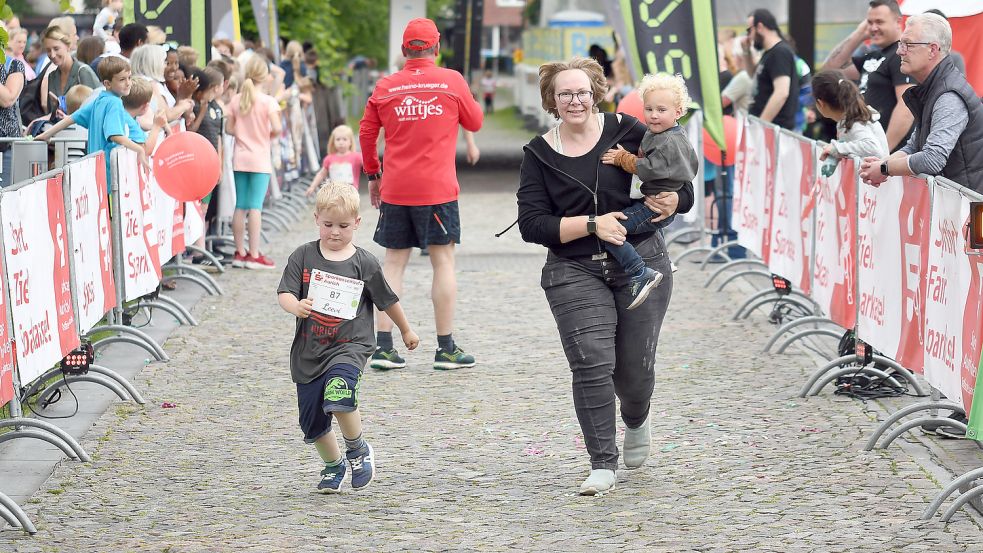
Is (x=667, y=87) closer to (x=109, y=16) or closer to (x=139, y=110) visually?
(x=139, y=110)

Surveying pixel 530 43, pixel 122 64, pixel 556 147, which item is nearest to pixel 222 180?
pixel 122 64

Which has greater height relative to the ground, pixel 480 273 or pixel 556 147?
pixel 556 147

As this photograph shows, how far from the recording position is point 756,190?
1241cm

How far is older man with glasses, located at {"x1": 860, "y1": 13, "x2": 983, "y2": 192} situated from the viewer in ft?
24.8

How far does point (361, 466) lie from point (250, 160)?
7796 mm

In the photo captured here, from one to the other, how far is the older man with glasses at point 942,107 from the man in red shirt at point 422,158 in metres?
2.83

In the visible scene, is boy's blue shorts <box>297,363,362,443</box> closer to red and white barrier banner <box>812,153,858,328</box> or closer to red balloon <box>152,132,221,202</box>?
red and white barrier banner <box>812,153,858,328</box>

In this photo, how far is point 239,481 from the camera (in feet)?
22.4

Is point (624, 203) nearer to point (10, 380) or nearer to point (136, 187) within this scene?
point (10, 380)

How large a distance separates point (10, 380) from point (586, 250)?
8.59 ft

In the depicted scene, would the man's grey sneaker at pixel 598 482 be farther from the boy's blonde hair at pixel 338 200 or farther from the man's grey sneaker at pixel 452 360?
the man's grey sneaker at pixel 452 360

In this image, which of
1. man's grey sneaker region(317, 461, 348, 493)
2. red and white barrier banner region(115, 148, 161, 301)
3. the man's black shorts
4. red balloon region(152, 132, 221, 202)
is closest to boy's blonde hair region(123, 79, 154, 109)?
red balloon region(152, 132, 221, 202)

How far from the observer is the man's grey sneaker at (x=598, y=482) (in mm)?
6422

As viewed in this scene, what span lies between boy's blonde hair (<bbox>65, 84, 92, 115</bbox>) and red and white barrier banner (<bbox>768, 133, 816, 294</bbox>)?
5.20m
